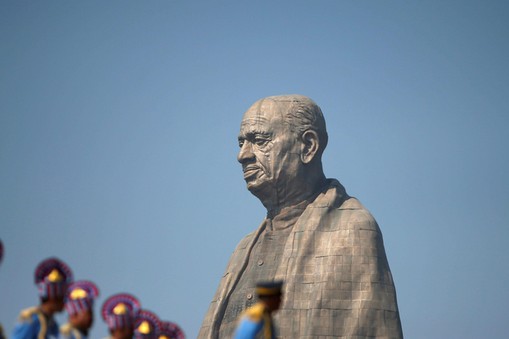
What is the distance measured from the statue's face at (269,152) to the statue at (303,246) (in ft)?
0.07

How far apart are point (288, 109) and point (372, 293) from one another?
15.5 feet

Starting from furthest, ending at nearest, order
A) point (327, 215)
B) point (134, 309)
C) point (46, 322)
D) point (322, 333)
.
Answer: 1. point (327, 215)
2. point (322, 333)
3. point (134, 309)
4. point (46, 322)

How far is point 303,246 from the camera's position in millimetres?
26625

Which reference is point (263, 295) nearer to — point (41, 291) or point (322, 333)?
point (41, 291)

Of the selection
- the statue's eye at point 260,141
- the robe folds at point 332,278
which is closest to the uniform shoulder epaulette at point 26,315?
the robe folds at point 332,278

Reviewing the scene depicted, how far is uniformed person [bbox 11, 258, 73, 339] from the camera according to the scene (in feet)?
40.6

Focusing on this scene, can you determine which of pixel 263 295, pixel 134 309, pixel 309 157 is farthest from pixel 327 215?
pixel 263 295

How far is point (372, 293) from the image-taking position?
25.7m

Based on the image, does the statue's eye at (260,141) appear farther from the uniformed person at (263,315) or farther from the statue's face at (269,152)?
the uniformed person at (263,315)

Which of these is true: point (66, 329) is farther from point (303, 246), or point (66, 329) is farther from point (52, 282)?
point (303, 246)

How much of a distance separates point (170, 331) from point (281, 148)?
12.8m

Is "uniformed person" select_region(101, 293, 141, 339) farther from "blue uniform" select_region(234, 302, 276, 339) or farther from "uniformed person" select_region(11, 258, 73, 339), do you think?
"blue uniform" select_region(234, 302, 276, 339)

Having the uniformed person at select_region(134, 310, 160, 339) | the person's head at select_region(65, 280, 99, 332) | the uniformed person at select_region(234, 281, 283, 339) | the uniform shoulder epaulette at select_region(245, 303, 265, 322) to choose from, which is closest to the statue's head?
the uniformed person at select_region(134, 310, 160, 339)

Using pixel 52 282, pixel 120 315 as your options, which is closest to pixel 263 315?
pixel 120 315
